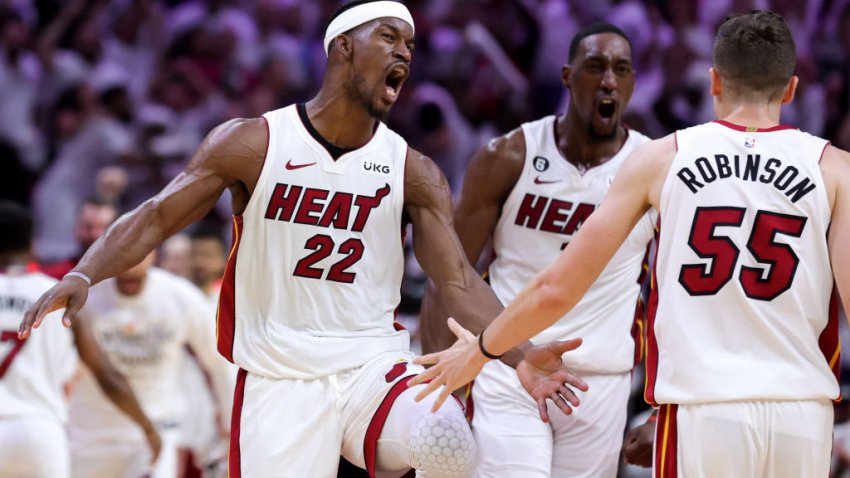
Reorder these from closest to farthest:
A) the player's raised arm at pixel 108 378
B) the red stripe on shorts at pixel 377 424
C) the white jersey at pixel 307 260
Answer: the red stripe on shorts at pixel 377 424, the white jersey at pixel 307 260, the player's raised arm at pixel 108 378

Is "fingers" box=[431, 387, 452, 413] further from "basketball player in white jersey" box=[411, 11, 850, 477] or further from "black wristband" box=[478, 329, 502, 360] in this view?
"basketball player in white jersey" box=[411, 11, 850, 477]

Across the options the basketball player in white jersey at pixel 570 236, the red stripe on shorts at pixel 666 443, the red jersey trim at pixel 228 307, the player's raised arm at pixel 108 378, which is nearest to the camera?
the red stripe on shorts at pixel 666 443

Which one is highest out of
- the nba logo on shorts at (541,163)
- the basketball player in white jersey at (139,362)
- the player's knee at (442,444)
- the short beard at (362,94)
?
the short beard at (362,94)

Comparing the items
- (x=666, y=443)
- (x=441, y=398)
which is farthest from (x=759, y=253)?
(x=441, y=398)

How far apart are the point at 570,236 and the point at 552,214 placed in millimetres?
138

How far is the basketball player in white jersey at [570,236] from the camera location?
6.04 metres

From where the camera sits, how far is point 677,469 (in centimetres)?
439

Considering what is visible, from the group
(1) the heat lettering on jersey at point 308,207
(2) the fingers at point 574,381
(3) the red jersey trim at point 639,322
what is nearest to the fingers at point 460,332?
(2) the fingers at point 574,381

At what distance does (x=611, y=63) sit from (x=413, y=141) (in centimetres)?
643

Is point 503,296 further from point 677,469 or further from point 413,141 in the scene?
point 413,141

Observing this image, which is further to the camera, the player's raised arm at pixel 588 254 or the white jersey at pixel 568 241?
the white jersey at pixel 568 241

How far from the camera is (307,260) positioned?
5.44 meters

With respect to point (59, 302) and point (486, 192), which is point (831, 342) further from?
point (59, 302)

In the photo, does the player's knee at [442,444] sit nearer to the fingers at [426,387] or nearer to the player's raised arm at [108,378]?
the fingers at [426,387]
